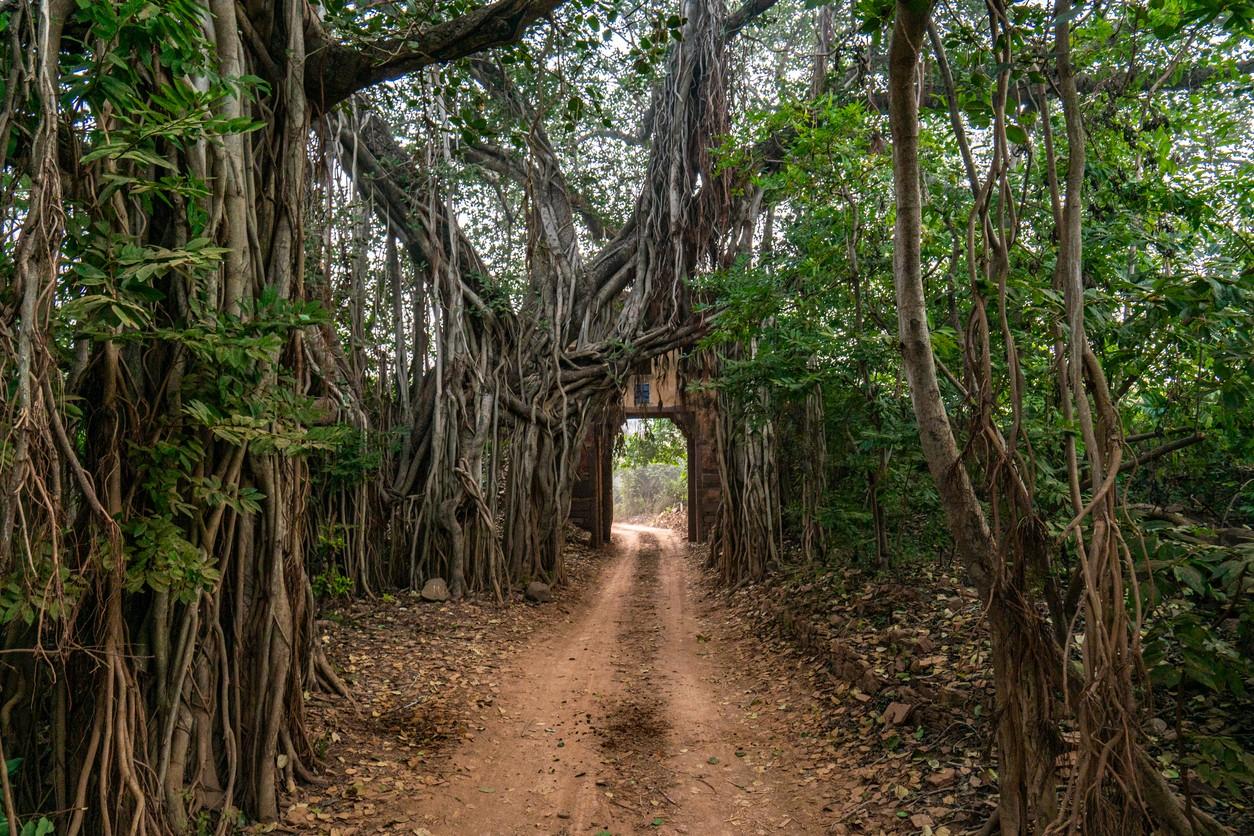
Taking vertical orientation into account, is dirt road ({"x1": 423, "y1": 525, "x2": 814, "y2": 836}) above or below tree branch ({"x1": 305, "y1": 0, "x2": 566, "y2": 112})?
below

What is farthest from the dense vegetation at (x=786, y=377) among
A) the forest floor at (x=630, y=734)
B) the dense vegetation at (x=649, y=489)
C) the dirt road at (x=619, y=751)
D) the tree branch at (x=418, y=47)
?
the dense vegetation at (x=649, y=489)

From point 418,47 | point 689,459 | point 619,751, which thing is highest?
point 418,47

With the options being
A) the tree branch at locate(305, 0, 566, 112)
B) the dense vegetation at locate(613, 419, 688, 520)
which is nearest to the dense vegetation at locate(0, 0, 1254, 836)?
the tree branch at locate(305, 0, 566, 112)

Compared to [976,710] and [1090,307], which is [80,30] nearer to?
[1090,307]

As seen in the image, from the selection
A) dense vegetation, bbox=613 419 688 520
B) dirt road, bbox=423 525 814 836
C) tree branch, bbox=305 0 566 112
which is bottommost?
dirt road, bbox=423 525 814 836

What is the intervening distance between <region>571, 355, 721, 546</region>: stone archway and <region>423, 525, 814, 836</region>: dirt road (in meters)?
5.11

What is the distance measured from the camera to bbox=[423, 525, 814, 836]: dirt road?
2938 millimetres

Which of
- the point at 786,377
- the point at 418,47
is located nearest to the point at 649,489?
the point at 786,377

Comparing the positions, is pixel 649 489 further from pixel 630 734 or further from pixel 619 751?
pixel 619 751

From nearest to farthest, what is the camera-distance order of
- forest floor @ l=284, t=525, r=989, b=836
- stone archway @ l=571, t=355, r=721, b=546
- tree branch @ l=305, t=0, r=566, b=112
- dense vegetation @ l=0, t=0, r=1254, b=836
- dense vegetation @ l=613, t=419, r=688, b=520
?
dense vegetation @ l=0, t=0, r=1254, b=836, forest floor @ l=284, t=525, r=989, b=836, tree branch @ l=305, t=0, r=566, b=112, stone archway @ l=571, t=355, r=721, b=546, dense vegetation @ l=613, t=419, r=688, b=520

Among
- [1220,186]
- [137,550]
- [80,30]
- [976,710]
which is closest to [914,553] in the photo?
[976,710]

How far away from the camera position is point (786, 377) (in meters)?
4.74

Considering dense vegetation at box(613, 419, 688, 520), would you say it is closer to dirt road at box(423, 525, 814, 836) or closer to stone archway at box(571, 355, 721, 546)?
stone archway at box(571, 355, 721, 546)

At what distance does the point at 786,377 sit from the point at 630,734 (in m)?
2.40
